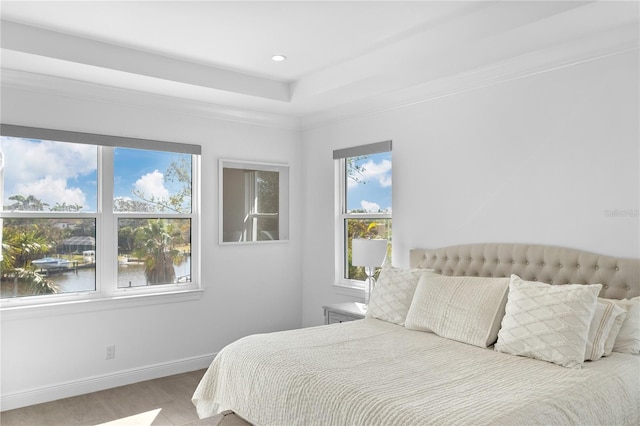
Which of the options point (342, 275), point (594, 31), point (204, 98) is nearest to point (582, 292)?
point (594, 31)

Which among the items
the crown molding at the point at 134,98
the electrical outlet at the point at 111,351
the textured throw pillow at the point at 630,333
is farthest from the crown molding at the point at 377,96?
the electrical outlet at the point at 111,351

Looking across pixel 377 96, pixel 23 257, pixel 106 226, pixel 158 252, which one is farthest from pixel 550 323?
pixel 23 257

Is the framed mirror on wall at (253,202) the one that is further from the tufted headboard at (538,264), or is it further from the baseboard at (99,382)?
the tufted headboard at (538,264)

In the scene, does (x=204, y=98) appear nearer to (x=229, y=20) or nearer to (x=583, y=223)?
(x=229, y=20)

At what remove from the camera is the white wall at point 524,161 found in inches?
114

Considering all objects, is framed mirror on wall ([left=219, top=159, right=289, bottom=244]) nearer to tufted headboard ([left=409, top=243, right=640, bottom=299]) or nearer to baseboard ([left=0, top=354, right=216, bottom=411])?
baseboard ([left=0, top=354, right=216, bottom=411])

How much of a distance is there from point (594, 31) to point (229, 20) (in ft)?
7.20

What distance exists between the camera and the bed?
206 centimetres

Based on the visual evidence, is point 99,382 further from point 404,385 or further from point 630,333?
point 630,333

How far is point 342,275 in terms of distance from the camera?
4.92 metres

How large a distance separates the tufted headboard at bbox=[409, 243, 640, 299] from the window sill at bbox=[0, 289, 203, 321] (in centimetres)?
214

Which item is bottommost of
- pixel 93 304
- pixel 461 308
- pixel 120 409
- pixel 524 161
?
pixel 120 409

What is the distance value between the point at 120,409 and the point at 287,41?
295cm

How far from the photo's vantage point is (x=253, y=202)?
495 cm
